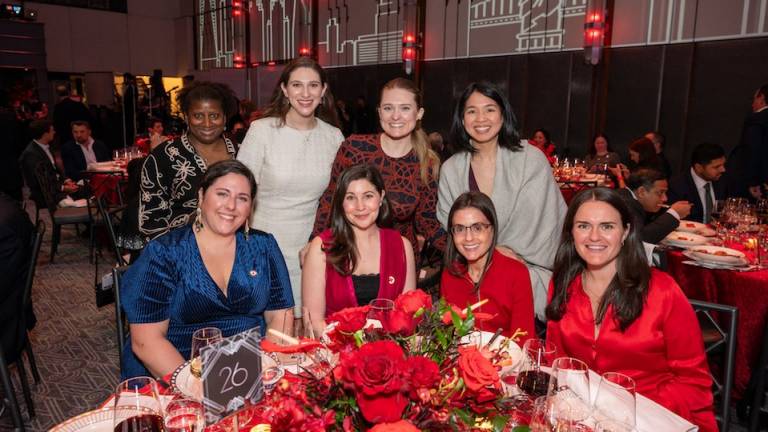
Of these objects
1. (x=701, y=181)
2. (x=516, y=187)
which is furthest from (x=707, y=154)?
(x=516, y=187)

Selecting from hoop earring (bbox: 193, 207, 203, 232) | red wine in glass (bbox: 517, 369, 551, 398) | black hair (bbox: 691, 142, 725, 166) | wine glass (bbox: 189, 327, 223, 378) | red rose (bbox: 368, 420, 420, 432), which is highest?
black hair (bbox: 691, 142, 725, 166)

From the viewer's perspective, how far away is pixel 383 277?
8.23 ft

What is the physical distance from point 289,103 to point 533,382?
6.65ft

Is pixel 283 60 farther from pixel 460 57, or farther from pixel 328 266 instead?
pixel 328 266

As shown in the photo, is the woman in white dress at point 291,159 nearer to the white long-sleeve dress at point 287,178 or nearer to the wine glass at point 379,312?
the white long-sleeve dress at point 287,178

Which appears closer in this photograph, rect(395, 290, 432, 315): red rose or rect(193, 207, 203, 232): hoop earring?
rect(395, 290, 432, 315): red rose

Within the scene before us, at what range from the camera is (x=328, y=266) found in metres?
2.48

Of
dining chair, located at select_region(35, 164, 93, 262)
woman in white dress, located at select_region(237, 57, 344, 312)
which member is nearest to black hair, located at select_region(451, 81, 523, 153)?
woman in white dress, located at select_region(237, 57, 344, 312)

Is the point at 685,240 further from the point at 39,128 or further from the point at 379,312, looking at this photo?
the point at 39,128

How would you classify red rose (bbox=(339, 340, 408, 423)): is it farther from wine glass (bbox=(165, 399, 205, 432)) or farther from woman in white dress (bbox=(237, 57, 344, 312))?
woman in white dress (bbox=(237, 57, 344, 312))

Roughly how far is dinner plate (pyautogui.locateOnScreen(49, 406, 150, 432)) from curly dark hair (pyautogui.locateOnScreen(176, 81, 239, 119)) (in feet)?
5.80

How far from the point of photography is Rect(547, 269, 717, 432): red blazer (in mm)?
1758

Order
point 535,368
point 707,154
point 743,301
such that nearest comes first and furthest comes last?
point 535,368
point 743,301
point 707,154

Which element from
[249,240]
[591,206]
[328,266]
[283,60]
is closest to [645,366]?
[591,206]
